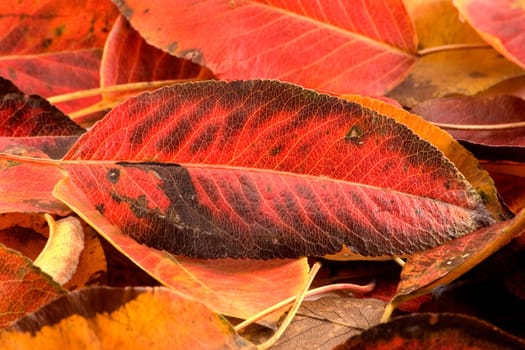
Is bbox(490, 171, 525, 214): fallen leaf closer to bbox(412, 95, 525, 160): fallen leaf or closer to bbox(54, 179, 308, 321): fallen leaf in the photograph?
bbox(412, 95, 525, 160): fallen leaf

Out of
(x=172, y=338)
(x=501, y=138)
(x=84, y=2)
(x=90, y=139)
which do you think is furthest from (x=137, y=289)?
(x=84, y=2)

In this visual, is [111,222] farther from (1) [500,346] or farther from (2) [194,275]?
(1) [500,346]

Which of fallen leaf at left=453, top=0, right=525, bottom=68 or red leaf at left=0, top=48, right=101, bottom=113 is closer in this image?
fallen leaf at left=453, top=0, right=525, bottom=68

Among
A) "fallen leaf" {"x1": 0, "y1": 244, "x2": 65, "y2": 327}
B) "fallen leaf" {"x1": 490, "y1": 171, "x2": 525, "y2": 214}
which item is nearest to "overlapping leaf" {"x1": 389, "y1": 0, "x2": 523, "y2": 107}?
"fallen leaf" {"x1": 490, "y1": 171, "x2": 525, "y2": 214}

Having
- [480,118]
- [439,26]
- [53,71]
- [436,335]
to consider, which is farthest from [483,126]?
[53,71]

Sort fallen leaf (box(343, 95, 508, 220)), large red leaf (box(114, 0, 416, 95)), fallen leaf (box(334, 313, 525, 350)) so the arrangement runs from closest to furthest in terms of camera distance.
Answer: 1. fallen leaf (box(334, 313, 525, 350))
2. fallen leaf (box(343, 95, 508, 220))
3. large red leaf (box(114, 0, 416, 95))

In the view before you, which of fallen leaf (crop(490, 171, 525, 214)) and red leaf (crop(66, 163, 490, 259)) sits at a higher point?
red leaf (crop(66, 163, 490, 259))

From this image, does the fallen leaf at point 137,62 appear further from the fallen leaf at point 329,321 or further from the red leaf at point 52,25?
the fallen leaf at point 329,321

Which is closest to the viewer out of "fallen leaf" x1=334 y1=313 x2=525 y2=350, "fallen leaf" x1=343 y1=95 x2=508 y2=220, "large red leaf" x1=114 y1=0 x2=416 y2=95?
"fallen leaf" x1=334 y1=313 x2=525 y2=350
